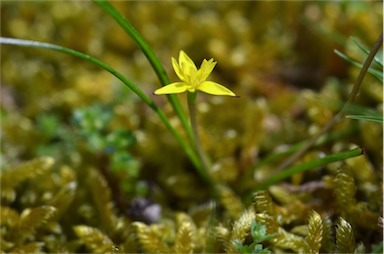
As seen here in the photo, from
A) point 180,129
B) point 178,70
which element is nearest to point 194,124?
point 178,70

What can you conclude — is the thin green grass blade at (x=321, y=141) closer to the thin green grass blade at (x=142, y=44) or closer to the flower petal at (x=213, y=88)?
the thin green grass blade at (x=142, y=44)

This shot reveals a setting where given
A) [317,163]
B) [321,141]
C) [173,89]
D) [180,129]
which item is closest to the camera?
[173,89]

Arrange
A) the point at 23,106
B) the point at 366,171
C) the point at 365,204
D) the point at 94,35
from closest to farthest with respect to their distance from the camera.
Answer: the point at 365,204, the point at 366,171, the point at 23,106, the point at 94,35

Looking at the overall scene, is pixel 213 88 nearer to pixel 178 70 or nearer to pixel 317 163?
pixel 178 70

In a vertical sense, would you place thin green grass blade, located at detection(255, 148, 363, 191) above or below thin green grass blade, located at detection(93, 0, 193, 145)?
below

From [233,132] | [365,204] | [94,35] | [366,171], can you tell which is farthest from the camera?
[94,35]

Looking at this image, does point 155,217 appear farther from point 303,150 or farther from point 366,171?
point 366,171

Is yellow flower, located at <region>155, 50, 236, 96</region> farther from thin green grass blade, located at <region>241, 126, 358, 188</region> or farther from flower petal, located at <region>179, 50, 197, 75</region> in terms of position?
thin green grass blade, located at <region>241, 126, 358, 188</region>

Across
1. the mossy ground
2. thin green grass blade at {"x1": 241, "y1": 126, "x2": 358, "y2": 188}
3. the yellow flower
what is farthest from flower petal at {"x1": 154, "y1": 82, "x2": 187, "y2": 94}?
thin green grass blade at {"x1": 241, "y1": 126, "x2": 358, "y2": 188}

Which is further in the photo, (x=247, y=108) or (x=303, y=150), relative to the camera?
(x=247, y=108)

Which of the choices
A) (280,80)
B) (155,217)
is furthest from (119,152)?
(280,80)

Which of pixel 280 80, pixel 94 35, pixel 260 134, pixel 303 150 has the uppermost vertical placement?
pixel 94 35
